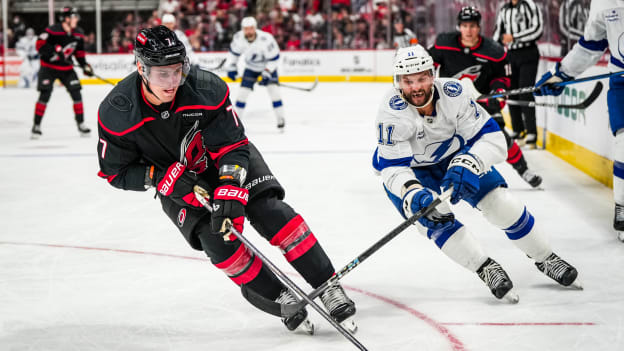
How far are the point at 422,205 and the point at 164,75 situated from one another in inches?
37.6

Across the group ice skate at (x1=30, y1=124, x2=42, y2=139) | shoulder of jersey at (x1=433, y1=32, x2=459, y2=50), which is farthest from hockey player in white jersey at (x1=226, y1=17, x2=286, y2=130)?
shoulder of jersey at (x1=433, y1=32, x2=459, y2=50)

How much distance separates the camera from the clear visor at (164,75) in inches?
89.3

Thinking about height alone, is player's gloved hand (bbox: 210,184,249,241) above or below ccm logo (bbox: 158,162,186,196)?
below

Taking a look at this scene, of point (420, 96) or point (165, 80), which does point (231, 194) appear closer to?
point (165, 80)

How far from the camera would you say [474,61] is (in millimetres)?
4883

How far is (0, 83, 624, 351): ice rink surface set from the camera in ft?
8.32

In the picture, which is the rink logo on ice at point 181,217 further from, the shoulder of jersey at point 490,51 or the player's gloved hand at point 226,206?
the shoulder of jersey at point 490,51

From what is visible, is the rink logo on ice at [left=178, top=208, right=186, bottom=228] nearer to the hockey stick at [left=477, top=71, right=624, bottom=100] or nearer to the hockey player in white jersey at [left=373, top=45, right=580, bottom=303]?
the hockey player in white jersey at [left=373, top=45, right=580, bottom=303]

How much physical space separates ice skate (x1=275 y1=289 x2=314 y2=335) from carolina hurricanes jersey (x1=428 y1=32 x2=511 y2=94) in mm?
2796

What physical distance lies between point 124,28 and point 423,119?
14.6 m

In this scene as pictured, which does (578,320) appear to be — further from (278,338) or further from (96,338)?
(96,338)

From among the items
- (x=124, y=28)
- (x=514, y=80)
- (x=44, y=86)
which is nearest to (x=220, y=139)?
(x=514, y=80)

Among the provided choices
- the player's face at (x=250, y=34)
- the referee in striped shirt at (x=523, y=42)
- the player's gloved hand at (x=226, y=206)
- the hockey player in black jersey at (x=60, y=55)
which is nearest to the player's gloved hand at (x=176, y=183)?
the player's gloved hand at (x=226, y=206)

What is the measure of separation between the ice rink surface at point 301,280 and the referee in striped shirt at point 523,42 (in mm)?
813
